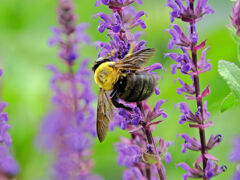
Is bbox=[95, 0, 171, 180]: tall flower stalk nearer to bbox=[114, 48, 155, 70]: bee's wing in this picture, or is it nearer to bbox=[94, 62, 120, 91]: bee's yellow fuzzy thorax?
bbox=[114, 48, 155, 70]: bee's wing

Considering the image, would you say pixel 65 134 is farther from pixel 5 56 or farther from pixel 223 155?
pixel 5 56

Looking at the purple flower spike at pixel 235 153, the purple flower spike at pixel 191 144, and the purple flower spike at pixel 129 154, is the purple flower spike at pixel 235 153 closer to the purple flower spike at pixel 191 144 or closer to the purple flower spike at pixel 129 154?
the purple flower spike at pixel 191 144

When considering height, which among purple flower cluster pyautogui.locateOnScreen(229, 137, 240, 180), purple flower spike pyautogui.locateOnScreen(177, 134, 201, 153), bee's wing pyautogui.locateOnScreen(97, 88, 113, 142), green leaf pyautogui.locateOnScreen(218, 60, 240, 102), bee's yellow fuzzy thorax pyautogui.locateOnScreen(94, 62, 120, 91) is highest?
bee's yellow fuzzy thorax pyautogui.locateOnScreen(94, 62, 120, 91)

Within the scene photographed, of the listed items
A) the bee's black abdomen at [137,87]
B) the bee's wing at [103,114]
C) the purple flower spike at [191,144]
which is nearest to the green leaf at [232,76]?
the purple flower spike at [191,144]

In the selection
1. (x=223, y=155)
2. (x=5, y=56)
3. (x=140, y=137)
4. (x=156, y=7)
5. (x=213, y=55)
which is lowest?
(x=223, y=155)

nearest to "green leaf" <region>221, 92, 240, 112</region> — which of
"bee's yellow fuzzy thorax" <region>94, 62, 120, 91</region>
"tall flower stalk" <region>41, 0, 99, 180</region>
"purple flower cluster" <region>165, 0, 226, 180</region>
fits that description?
"purple flower cluster" <region>165, 0, 226, 180</region>

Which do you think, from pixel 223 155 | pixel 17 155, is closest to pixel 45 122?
pixel 17 155

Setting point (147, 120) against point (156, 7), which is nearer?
point (147, 120)

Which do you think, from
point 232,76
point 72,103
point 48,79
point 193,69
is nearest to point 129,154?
point 193,69
